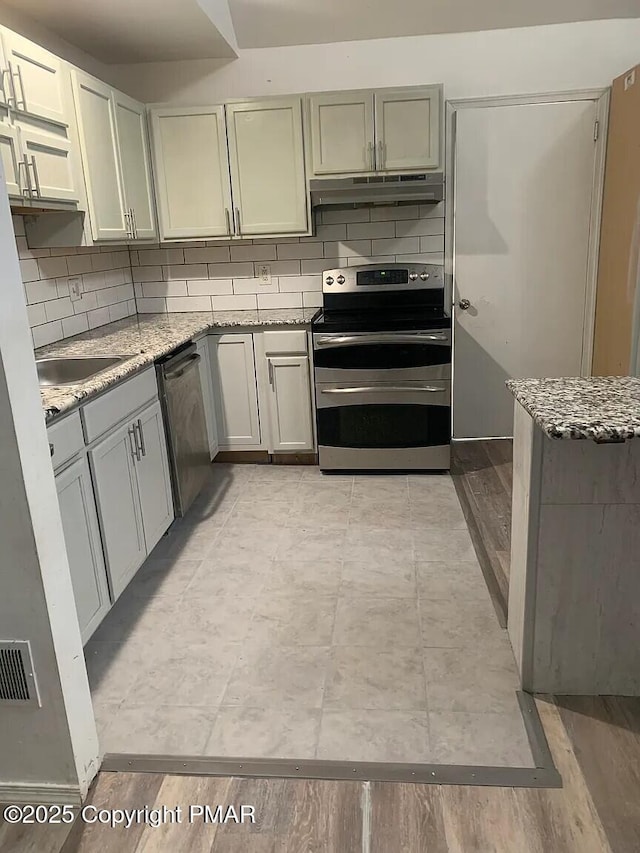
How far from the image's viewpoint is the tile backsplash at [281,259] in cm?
408

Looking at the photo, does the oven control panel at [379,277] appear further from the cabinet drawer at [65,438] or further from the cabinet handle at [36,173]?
the cabinet drawer at [65,438]

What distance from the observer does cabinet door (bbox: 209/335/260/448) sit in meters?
3.86

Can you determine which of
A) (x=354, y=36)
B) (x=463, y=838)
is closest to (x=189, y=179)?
(x=354, y=36)

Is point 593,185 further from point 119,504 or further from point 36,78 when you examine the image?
point 119,504

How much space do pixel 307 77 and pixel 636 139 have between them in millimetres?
1909

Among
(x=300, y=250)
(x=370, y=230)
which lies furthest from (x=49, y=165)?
(x=370, y=230)

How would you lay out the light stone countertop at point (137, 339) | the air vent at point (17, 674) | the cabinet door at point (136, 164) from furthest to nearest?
1. the cabinet door at point (136, 164)
2. the light stone countertop at point (137, 339)
3. the air vent at point (17, 674)

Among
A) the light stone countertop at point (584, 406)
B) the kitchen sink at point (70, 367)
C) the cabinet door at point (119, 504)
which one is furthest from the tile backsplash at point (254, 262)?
the light stone countertop at point (584, 406)

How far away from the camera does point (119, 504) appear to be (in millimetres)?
2424


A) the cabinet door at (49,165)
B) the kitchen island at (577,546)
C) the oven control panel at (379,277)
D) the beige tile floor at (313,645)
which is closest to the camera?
the kitchen island at (577,546)

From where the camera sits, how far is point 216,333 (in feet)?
12.6

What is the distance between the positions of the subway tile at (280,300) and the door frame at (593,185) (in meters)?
0.97

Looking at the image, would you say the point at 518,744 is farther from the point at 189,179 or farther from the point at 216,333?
the point at 189,179

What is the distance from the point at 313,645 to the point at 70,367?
1.59 metres
